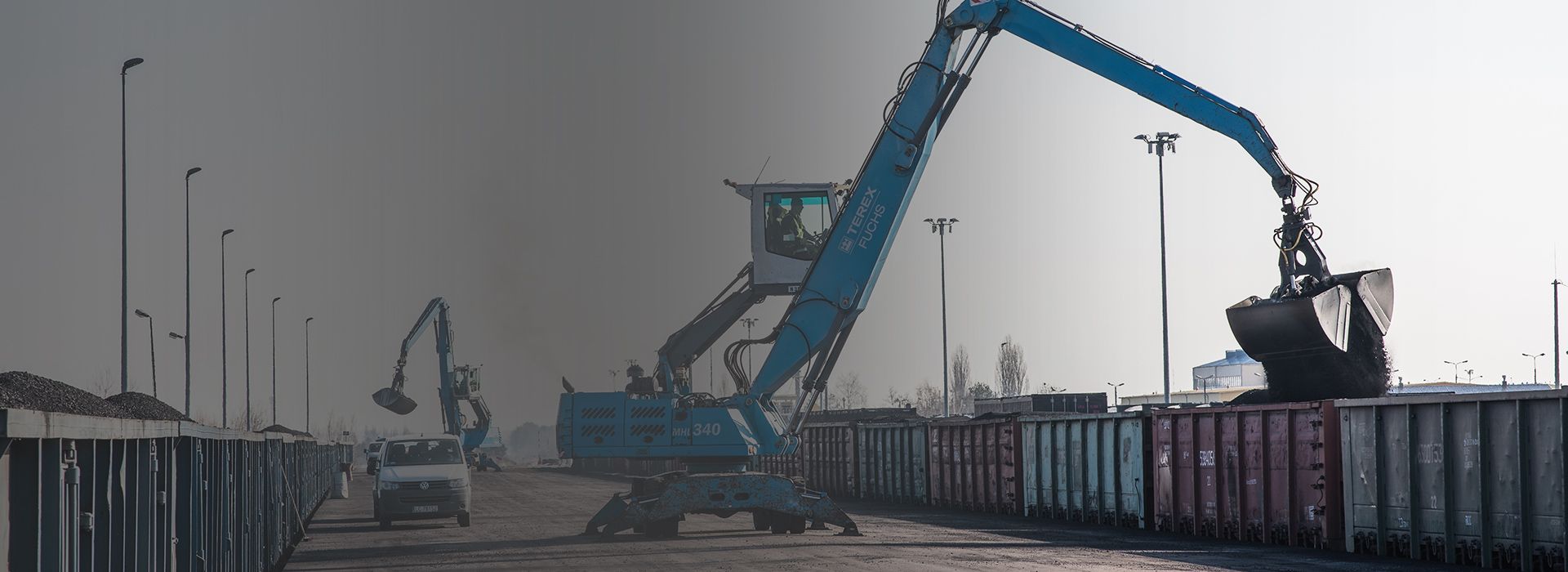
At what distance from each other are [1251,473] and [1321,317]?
271 cm

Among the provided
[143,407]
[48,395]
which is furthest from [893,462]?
[48,395]

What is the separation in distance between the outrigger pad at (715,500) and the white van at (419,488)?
4700 mm

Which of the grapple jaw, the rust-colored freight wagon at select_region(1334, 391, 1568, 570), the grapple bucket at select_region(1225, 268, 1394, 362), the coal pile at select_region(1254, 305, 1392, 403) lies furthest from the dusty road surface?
the grapple jaw

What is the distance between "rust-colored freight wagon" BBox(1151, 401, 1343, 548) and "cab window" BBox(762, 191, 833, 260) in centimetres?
654

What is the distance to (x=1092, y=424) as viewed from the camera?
2825 centimetres

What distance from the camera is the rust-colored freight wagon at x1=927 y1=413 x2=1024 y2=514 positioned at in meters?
31.8

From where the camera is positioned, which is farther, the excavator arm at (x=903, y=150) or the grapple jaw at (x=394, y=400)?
the grapple jaw at (x=394, y=400)

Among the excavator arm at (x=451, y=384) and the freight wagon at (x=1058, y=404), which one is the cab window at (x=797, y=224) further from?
the excavator arm at (x=451, y=384)

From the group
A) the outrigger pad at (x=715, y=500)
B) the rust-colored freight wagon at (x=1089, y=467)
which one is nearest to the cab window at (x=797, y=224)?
the outrigger pad at (x=715, y=500)

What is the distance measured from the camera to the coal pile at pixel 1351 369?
22.1 m

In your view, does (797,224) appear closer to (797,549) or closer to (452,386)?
(797,549)

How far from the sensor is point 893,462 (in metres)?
39.0

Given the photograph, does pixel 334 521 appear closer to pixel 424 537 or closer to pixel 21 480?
pixel 424 537

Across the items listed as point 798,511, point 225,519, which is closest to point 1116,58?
point 798,511
